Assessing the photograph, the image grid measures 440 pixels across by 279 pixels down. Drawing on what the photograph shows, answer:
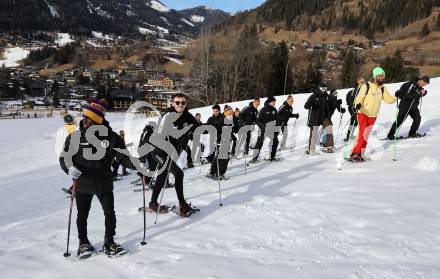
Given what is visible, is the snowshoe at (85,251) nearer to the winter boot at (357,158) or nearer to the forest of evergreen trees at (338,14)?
the winter boot at (357,158)

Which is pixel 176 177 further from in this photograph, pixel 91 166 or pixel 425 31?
pixel 425 31

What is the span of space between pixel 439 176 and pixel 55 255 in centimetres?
752

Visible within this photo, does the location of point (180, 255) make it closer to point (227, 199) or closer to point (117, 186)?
point (227, 199)

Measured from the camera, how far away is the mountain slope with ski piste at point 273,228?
449cm

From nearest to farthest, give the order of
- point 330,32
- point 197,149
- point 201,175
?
point 201,175 → point 197,149 → point 330,32

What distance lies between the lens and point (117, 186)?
11.2m

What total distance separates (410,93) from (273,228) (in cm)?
776

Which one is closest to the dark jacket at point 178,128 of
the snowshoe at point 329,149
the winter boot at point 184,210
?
the winter boot at point 184,210

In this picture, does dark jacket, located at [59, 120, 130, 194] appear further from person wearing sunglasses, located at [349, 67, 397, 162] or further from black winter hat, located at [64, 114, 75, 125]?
black winter hat, located at [64, 114, 75, 125]

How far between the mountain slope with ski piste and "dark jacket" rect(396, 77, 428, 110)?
1587 mm

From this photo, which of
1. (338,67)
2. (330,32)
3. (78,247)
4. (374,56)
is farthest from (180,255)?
(330,32)

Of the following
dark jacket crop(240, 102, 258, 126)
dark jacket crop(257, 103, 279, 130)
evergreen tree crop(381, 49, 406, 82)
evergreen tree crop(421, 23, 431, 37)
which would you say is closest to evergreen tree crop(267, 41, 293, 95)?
evergreen tree crop(381, 49, 406, 82)

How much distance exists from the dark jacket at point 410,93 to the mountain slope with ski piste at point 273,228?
1587mm

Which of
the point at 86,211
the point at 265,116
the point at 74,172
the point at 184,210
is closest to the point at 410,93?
the point at 265,116
